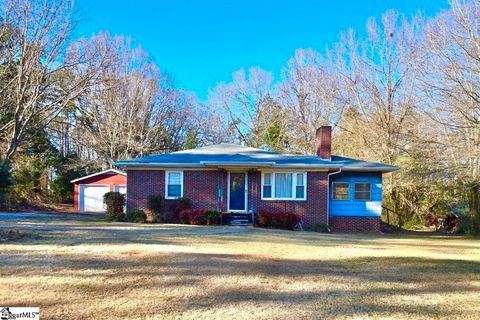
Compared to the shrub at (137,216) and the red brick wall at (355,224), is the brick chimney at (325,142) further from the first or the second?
the shrub at (137,216)

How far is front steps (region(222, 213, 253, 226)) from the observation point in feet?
56.3

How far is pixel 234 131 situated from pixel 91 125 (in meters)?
13.1

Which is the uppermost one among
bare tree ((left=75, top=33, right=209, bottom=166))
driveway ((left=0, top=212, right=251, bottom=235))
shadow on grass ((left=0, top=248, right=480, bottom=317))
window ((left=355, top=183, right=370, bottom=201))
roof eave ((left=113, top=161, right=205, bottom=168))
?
bare tree ((left=75, top=33, right=209, bottom=166))

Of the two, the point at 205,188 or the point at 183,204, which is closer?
the point at 183,204

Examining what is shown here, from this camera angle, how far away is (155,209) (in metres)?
17.2

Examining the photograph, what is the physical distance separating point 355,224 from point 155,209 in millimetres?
8895

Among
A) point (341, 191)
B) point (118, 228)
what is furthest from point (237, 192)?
point (118, 228)

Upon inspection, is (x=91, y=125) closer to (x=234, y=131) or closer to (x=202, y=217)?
(x=234, y=131)

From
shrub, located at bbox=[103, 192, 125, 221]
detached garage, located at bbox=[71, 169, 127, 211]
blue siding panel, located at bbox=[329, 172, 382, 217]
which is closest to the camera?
shrub, located at bbox=[103, 192, 125, 221]

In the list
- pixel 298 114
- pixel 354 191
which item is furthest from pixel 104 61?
pixel 298 114

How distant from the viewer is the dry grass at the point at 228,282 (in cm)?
482

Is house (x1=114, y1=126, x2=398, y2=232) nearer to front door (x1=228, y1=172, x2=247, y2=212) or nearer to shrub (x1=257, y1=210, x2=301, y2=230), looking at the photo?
front door (x1=228, y1=172, x2=247, y2=212)

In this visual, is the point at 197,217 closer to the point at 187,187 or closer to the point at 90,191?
the point at 187,187

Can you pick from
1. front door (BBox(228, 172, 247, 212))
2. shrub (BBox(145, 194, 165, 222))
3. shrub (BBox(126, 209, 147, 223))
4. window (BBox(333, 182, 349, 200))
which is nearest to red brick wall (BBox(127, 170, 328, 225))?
front door (BBox(228, 172, 247, 212))
